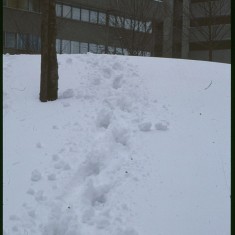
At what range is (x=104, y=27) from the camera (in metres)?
37.2

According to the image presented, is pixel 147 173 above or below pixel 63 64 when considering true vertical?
below

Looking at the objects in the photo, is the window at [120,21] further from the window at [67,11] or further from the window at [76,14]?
the window at [76,14]

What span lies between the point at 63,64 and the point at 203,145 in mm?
5288

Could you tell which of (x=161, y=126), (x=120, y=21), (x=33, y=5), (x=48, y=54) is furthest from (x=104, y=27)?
(x=161, y=126)

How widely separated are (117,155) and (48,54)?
124 inches

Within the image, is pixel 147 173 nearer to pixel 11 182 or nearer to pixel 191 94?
pixel 11 182

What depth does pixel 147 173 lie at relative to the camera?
5449mm

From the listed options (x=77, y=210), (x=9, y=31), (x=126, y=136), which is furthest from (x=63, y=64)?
(x=9, y=31)

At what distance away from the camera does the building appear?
29.4m

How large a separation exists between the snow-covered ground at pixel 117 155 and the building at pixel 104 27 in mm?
17145

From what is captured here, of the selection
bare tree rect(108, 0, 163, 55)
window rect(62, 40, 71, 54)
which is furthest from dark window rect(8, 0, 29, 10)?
bare tree rect(108, 0, 163, 55)

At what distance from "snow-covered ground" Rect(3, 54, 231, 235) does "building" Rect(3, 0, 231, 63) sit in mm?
17145

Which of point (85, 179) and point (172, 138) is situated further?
point (172, 138)

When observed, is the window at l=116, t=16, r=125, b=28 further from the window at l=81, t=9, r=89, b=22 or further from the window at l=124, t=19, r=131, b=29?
the window at l=81, t=9, r=89, b=22
